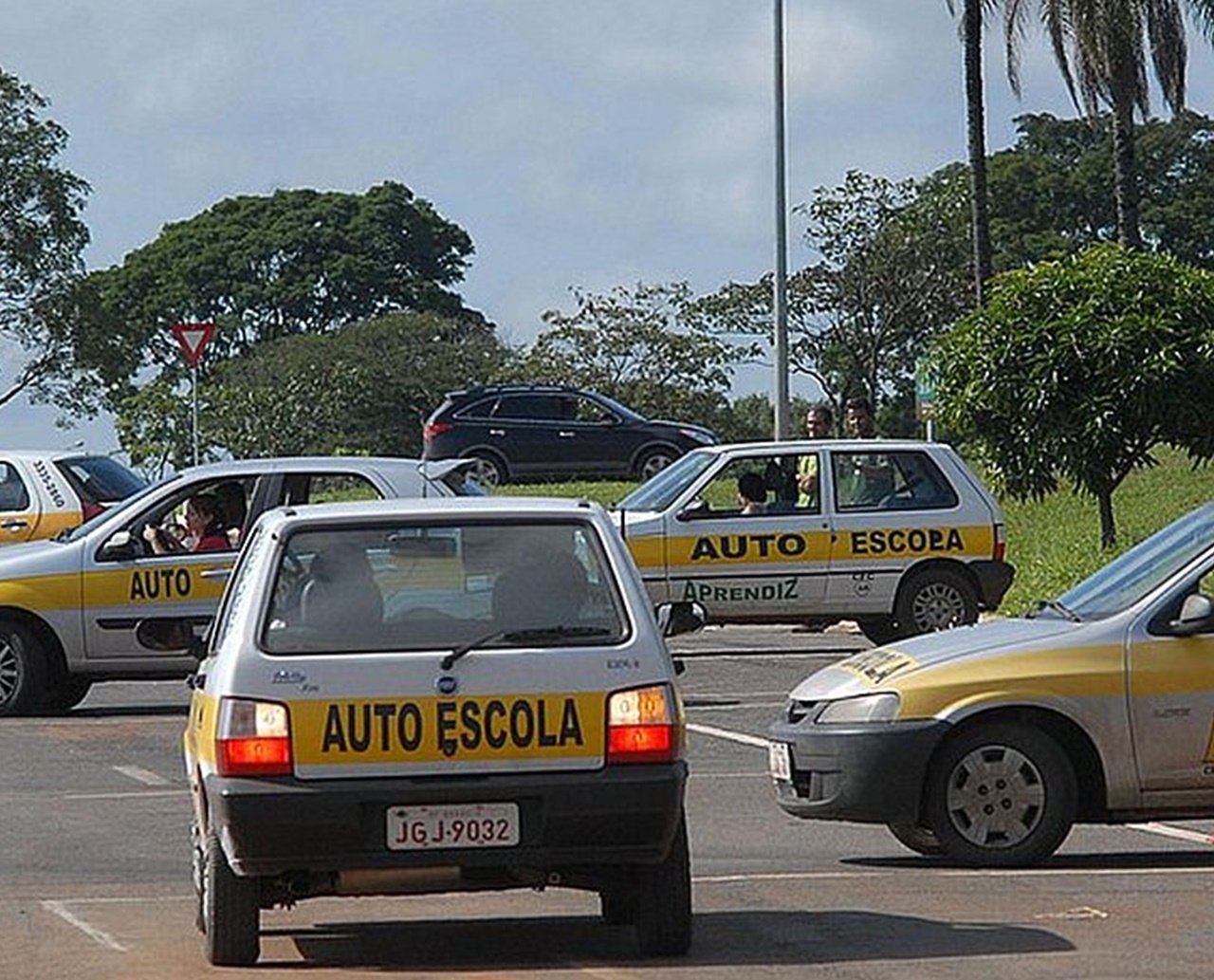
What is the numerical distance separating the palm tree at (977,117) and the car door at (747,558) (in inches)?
780

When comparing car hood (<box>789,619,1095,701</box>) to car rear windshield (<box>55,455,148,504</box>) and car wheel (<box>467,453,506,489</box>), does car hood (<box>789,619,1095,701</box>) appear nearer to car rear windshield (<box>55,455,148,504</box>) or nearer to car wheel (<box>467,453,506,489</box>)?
car rear windshield (<box>55,455,148,504</box>)

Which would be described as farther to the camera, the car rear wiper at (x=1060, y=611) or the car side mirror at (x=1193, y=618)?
the car rear wiper at (x=1060, y=611)

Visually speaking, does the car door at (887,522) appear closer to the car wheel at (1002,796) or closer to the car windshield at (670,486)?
the car windshield at (670,486)

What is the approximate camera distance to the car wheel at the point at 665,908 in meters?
9.78

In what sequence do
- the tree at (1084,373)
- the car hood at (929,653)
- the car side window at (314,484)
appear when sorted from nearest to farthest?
the car hood at (929,653) → the car side window at (314,484) → the tree at (1084,373)

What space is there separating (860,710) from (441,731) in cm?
306

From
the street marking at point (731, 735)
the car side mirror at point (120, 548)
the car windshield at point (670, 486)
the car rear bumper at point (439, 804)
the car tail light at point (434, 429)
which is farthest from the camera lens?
the car tail light at point (434, 429)

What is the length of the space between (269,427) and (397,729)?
42.6 m

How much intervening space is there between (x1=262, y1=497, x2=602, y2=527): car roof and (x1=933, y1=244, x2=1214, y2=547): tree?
17891 millimetres

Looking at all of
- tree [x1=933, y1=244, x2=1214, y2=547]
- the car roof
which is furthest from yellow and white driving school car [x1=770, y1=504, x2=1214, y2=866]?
tree [x1=933, y1=244, x2=1214, y2=547]

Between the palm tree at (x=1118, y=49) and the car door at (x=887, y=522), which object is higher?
the palm tree at (x=1118, y=49)

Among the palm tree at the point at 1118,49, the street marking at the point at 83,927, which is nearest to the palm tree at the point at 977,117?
the palm tree at the point at 1118,49

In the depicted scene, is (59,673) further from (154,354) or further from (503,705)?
(154,354)

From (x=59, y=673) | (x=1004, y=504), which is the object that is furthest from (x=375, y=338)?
(x=59, y=673)
